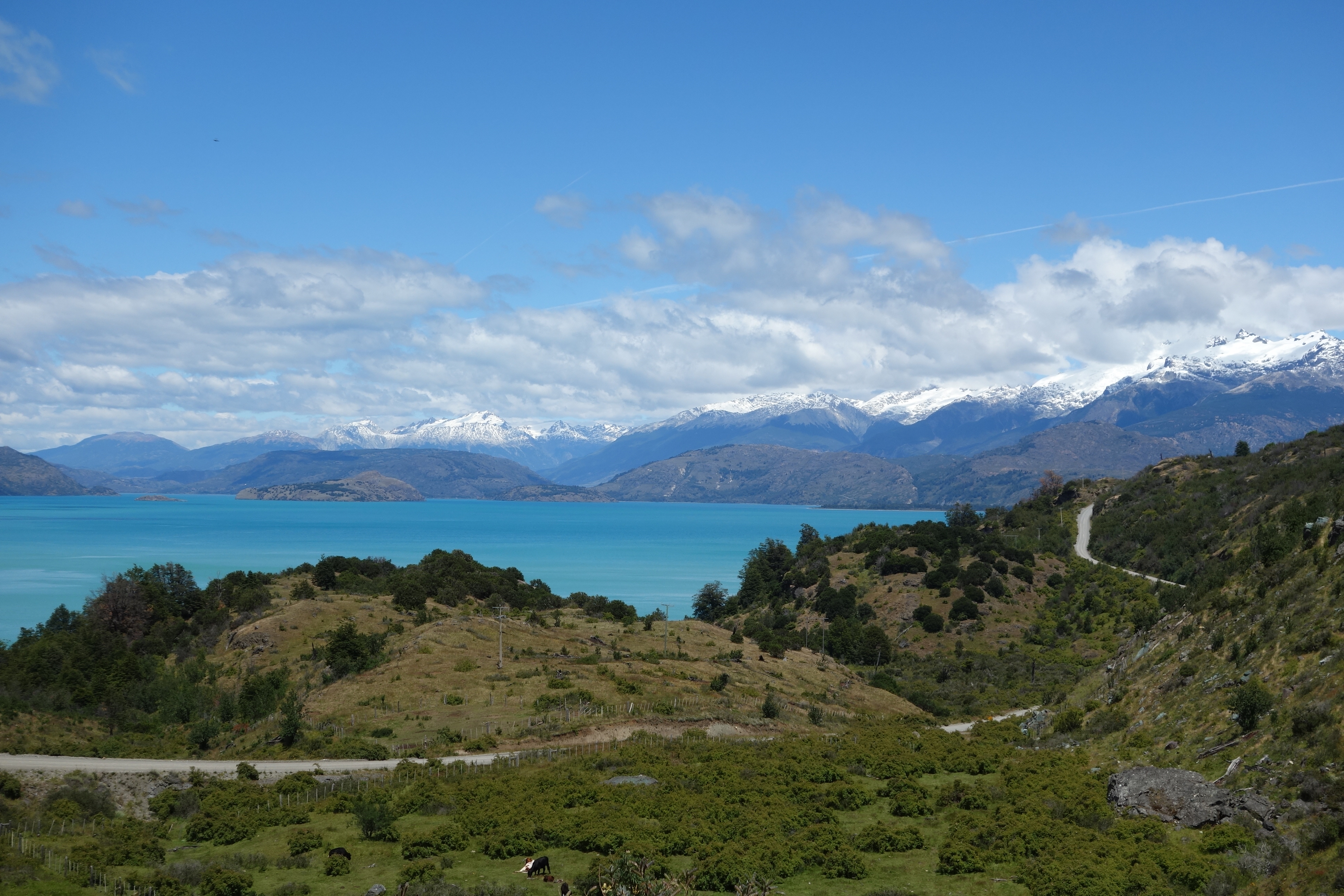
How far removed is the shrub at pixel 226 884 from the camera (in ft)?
77.8

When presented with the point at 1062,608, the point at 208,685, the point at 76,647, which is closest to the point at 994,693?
the point at 1062,608

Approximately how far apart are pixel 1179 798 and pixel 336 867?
1051 inches

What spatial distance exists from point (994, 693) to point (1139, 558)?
5099 cm

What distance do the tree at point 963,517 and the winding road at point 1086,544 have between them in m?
16.7

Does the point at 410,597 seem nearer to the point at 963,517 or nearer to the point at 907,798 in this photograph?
the point at 907,798

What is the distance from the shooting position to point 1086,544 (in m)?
129

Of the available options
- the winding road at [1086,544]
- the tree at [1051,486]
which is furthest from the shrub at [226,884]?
the tree at [1051,486]

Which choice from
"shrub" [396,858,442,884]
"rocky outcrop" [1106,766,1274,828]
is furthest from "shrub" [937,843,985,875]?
"shrub" [396,858,442,884]

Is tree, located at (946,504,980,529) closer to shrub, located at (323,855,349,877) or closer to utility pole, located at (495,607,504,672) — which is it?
utility pole, located at (495,607,504,672)

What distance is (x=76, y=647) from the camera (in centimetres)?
7044

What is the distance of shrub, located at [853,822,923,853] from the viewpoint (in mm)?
27844

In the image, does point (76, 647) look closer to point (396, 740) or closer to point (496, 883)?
point (396, 740)

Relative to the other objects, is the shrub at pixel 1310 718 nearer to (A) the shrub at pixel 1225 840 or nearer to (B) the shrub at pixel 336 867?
(A) the shrub at pixel 1225 840

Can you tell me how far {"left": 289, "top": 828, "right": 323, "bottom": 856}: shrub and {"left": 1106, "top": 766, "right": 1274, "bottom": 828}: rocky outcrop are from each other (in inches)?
1066
